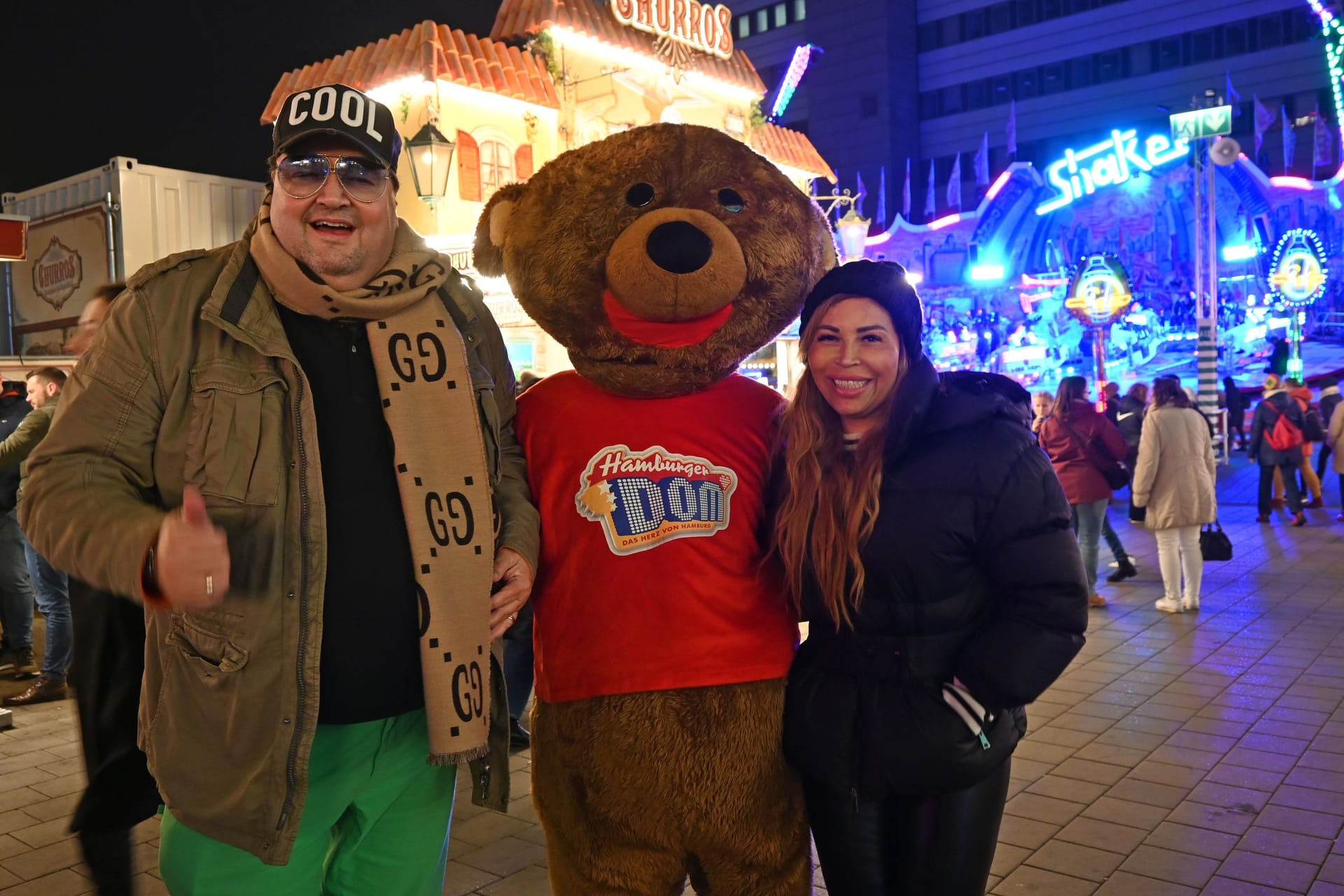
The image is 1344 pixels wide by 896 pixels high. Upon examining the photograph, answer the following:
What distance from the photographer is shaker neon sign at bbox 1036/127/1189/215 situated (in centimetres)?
2402

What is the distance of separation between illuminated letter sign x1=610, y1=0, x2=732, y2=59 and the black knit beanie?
36.3ft

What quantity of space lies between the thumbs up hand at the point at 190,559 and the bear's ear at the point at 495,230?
1.47 metres

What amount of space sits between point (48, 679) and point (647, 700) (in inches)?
230

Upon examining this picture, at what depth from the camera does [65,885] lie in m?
3.77

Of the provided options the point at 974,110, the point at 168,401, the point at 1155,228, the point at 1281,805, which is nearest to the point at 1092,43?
the point at 974,110

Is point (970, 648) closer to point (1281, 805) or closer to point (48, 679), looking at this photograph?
point (1281, 805)

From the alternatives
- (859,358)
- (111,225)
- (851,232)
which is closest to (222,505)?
(859,358)

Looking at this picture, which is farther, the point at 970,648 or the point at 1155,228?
the point at 1155,228

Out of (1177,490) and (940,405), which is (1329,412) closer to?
(1177,490)

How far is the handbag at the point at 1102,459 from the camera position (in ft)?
27.0

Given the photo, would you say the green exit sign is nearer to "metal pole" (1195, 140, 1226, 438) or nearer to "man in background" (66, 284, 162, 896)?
"metal pole" (1195, 140, 1226, 438)

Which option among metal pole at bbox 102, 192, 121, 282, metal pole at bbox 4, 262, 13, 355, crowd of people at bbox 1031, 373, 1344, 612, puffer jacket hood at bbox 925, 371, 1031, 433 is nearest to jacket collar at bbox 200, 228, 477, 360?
puffer jacket hood at bbox 925, 371, 1031, 433

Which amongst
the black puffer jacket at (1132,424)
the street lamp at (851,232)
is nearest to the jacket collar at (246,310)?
the black puffer jacket at (1132,424)

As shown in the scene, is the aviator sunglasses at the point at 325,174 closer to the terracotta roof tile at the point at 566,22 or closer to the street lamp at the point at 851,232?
the terracotta roof tile at the point at 566,22
